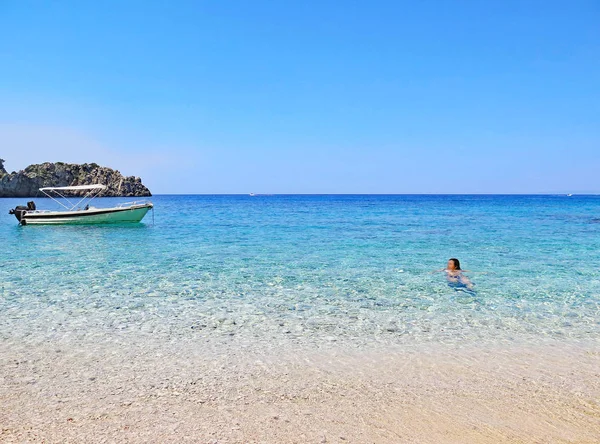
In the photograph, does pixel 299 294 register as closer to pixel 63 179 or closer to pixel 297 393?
pixel 297 393

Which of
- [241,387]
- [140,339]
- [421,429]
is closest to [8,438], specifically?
[241,387]

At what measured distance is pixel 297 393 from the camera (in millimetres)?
5047

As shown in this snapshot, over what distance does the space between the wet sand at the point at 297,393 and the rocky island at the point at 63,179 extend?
145070mm

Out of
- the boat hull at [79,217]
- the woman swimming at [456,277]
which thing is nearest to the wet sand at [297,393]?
the woman swimming at [456,277]

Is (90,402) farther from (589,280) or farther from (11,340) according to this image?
(589,280)

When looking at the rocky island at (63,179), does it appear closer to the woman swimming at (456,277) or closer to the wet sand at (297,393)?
the woman swimming at (456,277)

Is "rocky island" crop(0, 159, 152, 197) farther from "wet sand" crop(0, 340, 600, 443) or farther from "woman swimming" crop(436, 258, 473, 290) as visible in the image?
"wet sand" crop(0, 340, 600, 443)

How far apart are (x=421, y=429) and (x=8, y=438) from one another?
3.80 meters

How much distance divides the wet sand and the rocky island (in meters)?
145

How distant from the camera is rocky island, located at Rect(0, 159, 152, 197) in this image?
424ft

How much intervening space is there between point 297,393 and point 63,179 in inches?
6002

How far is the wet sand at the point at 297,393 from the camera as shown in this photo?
4129mm

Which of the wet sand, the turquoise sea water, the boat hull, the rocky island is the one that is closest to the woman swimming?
the turquoise sea water

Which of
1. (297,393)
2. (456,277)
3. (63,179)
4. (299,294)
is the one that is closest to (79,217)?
(299,294)
